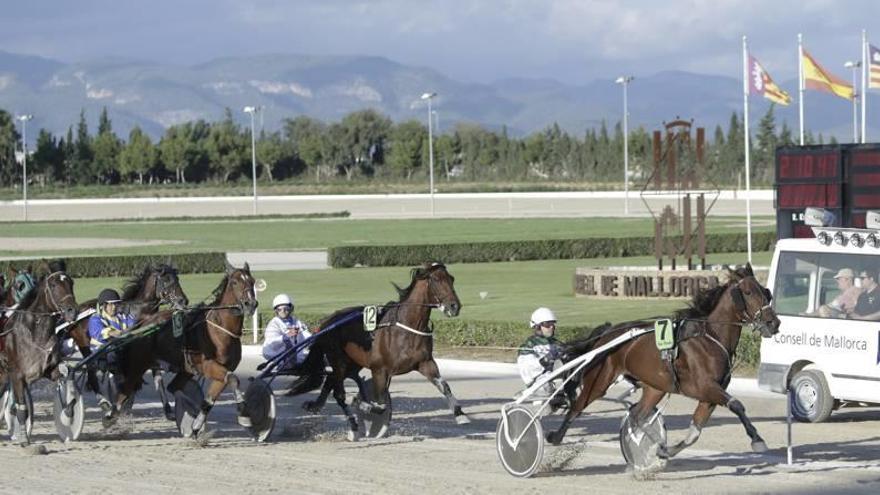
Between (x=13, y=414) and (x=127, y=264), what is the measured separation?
28176 millimetres

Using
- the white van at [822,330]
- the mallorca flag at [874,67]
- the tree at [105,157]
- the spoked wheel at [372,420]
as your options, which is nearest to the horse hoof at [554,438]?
the spoked wheel at [372,420]

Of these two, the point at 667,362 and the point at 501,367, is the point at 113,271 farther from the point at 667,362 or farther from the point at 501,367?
the point at 667,362

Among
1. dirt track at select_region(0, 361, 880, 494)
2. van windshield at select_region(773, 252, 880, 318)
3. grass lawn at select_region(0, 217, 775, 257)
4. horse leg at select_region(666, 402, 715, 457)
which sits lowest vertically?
dirt track at select_region(0, 361, 880, 494)

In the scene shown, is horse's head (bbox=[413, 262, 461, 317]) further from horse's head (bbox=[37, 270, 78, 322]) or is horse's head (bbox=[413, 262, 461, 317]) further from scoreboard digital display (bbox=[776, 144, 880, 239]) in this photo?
scoreboard digital display (bbox=[776, 144, 880, 239])

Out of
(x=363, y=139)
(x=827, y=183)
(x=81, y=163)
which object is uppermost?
(x=363, y=139)

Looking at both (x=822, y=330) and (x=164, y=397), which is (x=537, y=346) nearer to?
(x=822, y=330)

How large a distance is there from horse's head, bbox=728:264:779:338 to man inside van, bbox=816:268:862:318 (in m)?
2.63

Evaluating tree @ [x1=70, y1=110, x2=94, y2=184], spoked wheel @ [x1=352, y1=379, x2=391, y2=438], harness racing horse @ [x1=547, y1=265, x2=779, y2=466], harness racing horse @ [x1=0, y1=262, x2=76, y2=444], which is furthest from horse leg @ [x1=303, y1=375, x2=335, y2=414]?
tree @ [x1=70, y1=110, x2=94, y2=184]

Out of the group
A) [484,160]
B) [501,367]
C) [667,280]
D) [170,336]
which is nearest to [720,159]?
[484,160]

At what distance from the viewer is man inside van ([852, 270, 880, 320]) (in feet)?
42.9

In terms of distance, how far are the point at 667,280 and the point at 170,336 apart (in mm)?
17601

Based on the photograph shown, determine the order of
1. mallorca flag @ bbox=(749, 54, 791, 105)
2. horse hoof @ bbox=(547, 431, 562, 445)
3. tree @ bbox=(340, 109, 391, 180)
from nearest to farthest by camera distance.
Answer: horse hoof @ bbox=(547, 431, 562, 445)
mallorca flag @ bbox=(749, 54, 791, 105)
tree @ bbox=(340, 109, 391, 180)

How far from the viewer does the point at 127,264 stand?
41.0m

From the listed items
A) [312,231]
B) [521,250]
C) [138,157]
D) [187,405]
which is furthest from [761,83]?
[138,157]
